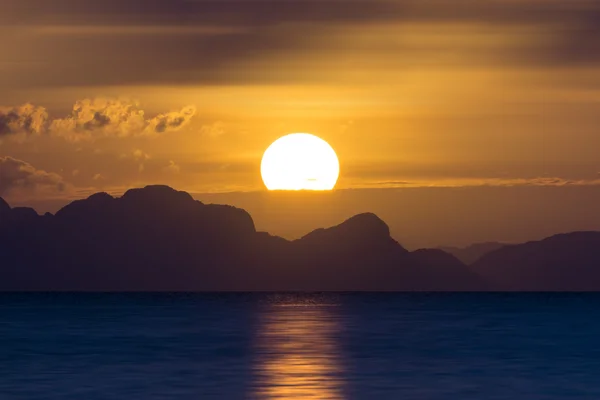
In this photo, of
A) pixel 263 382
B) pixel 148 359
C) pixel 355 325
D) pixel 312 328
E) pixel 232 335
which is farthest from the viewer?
pixel 355 325

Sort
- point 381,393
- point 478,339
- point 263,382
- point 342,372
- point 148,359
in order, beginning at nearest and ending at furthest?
point 381,393 < point 263,382 < point 342,372 < point 148,359 < point 478,339

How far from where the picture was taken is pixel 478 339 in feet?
312

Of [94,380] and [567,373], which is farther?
[567,373]

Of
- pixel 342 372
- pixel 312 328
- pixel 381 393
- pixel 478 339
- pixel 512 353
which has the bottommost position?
pixel 381 393

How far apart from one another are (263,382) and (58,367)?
14.5 meters

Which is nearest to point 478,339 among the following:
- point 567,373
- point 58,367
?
point 567,373

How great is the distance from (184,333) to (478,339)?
84.3 ft

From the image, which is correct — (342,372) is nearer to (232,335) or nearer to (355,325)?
(232,335)

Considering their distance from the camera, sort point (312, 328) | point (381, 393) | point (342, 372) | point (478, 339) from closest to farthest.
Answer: point (381, 393)
point (342, 372)
point (478, 339)
point (312, 328)

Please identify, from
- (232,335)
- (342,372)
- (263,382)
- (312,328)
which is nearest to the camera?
(263,382)

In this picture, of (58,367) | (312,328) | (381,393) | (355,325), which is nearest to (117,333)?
(312,328)

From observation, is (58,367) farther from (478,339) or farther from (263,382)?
(478,339)

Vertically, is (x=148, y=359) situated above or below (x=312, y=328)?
below

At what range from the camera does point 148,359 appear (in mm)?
72875
